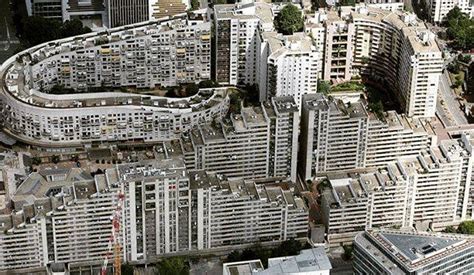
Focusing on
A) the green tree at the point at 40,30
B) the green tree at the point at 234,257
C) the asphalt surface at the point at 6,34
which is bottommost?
the green tree at the point at 234,257

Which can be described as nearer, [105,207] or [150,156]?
[105,207]

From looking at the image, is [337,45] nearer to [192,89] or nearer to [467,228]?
[192,89]

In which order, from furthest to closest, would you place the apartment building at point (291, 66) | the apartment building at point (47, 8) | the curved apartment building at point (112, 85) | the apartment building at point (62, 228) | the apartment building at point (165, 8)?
the apartment building at point (47, 8)
the apartment building at point (165, 8)
the apartment building at point (291, 66)
the curved apartment building at point (112, 85)
the apartment building at point (62, 228)

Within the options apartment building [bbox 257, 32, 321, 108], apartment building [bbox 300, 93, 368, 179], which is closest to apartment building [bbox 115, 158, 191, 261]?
apartment building [bbox 300, 93, 368, 179]

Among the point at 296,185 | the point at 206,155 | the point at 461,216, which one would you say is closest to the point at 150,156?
the point at 206,155

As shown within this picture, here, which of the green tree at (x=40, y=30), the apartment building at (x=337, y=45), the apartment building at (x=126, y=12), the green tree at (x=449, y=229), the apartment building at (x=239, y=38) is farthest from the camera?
the apartment building at (x=126, y=12)

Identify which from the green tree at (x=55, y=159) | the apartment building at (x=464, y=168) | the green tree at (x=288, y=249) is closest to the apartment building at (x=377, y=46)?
the apartment building at (x=464, y=168)

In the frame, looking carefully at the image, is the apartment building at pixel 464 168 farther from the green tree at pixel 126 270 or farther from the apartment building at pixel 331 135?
the green tree at pixel 126 270

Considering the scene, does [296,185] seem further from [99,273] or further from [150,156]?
[99,273]
